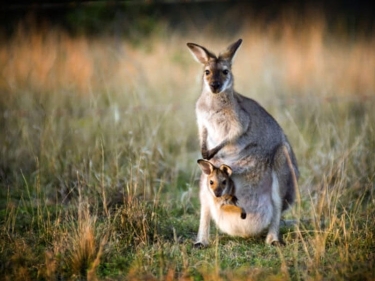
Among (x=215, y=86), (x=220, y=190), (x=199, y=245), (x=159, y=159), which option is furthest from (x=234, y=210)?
(x=159, y=159)

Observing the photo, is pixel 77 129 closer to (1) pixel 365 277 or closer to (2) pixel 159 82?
(2) pixel 159 82

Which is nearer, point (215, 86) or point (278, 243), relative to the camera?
point (278, 243)

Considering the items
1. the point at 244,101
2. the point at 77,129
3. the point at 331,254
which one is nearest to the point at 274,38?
the point at 77,129

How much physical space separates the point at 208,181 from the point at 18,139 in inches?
113

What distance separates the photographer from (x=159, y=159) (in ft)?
21.2

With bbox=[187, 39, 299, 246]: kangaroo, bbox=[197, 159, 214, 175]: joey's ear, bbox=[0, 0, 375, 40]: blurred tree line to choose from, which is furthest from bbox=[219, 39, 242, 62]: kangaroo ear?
bbox=[0, 0, 375, 40]: blurred tree line

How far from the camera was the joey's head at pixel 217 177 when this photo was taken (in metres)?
4.71

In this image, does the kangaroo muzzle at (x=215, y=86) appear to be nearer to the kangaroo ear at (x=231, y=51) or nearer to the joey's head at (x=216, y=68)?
the joey's head at (x=216, y=68)

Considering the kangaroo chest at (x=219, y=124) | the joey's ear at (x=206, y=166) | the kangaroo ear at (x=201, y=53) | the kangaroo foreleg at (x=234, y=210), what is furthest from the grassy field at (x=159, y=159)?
the kangaroo ear at (x=201, y=53)

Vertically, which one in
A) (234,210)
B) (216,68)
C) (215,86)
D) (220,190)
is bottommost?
(234,210)

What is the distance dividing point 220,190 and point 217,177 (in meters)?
0.10

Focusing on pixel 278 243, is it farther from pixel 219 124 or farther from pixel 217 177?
pixel 219 124

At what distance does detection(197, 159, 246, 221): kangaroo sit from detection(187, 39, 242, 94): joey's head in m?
0.63

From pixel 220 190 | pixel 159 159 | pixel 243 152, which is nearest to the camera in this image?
pixel 220 190
